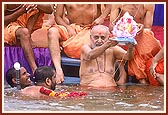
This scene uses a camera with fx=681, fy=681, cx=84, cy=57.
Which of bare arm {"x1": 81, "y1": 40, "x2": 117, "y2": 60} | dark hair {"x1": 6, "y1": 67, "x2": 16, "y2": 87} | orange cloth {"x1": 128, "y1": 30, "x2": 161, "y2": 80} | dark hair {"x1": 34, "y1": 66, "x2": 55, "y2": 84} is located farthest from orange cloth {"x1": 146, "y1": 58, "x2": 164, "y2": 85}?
dark hair {"x1": 6, "y1": 67, "x2": 16, "y2": 87}

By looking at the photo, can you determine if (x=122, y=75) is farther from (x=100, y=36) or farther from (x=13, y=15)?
(x=13, y=15)

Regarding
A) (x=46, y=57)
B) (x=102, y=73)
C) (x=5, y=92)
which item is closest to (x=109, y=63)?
(x=102, y=73)

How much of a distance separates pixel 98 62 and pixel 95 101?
506 millimetres

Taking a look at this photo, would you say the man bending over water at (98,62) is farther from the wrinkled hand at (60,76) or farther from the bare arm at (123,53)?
the wrinkled hand at (60,76)

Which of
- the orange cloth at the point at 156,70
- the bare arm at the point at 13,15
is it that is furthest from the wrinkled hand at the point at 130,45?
the bare arm at the point at 13,15

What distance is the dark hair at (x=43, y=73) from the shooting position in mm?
5508

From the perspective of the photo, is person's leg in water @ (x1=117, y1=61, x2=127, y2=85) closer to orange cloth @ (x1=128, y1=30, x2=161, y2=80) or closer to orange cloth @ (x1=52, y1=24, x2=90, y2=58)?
orange cloth @ (x1=128, y1=30, x2=161, y2=80)

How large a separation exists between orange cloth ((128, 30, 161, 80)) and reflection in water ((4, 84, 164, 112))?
0.25 metres

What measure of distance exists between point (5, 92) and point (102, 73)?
85 cm

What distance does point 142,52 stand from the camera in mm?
5934

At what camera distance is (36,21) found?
19.5 ft

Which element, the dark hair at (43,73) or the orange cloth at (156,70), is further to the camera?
the orange cloth at (156,70)

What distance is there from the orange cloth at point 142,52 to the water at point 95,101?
25 centimetres

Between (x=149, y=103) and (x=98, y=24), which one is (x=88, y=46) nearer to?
(x=98, y=24)
